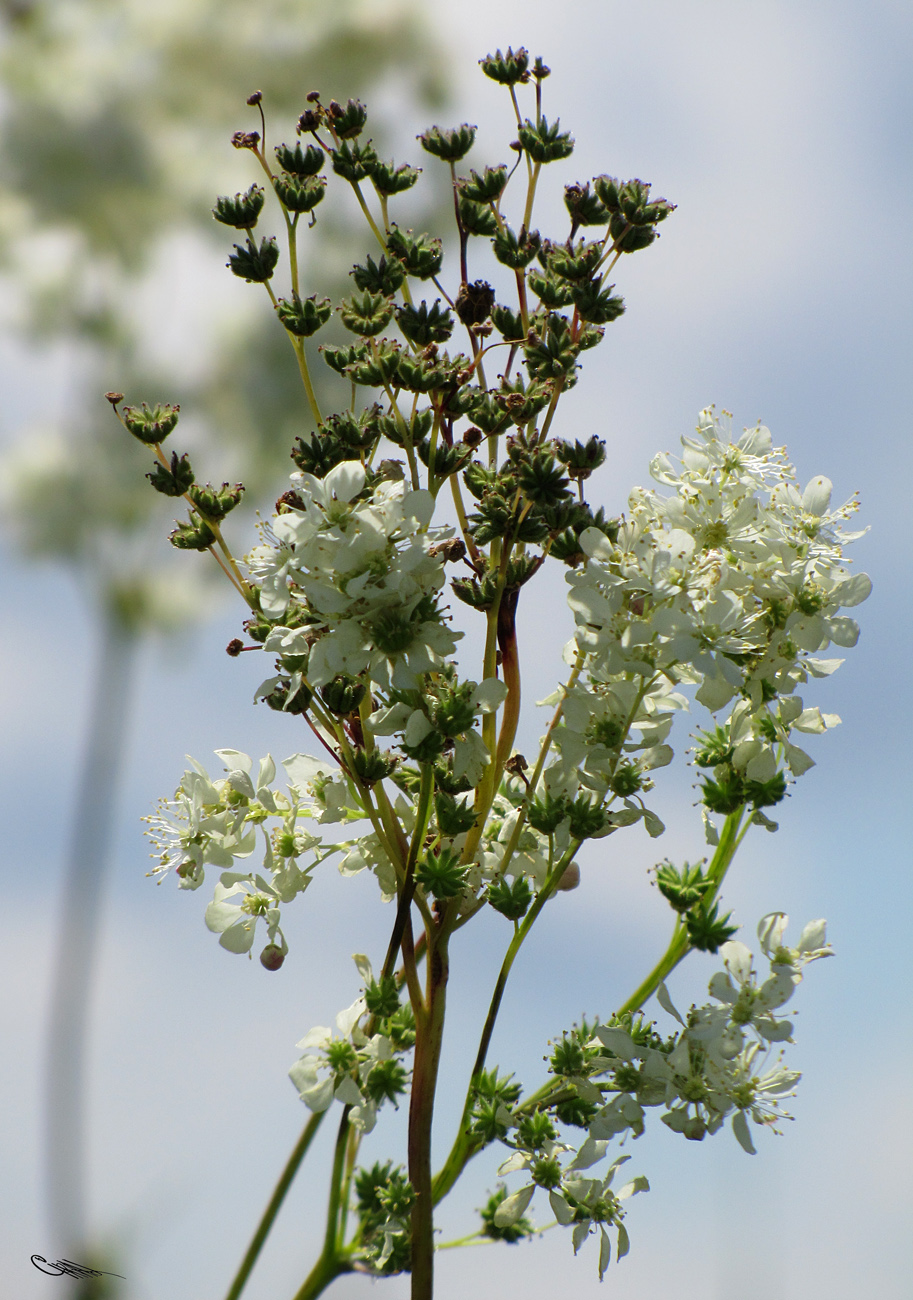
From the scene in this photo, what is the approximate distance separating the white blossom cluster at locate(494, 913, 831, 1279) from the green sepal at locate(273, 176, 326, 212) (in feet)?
1.90

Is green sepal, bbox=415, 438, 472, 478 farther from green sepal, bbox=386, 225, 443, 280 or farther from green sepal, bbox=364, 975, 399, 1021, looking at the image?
green sepal, bbox=364, 975, 399, 1021

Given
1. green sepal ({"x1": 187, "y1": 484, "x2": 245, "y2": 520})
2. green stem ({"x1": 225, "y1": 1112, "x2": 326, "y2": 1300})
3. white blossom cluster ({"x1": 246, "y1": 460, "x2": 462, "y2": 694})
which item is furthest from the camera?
green stem ({"x1": 225, "y1": 1112, "x2": 326, "y2": 1300})

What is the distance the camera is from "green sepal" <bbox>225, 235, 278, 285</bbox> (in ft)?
2.32

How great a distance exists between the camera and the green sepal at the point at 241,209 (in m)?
0.72

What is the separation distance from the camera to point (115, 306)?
6.54ft

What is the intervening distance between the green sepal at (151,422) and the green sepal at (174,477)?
0.02 m

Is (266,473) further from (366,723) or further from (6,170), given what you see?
(366,723)

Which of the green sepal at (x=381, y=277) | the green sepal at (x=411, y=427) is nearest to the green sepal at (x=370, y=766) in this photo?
the green sepal at (x=411, y=427)

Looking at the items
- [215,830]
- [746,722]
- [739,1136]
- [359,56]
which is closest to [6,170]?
[359,56]

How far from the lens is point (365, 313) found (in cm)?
69

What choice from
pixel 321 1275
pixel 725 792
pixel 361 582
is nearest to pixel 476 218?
pixel 361 582

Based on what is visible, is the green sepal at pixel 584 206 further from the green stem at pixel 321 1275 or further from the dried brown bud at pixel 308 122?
the green stem at pixel 321 1275

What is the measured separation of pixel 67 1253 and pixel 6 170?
1.81 m

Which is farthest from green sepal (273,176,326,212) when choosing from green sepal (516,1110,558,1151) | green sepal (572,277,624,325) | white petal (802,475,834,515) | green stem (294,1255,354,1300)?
green stem (294,1255,354,1300)
